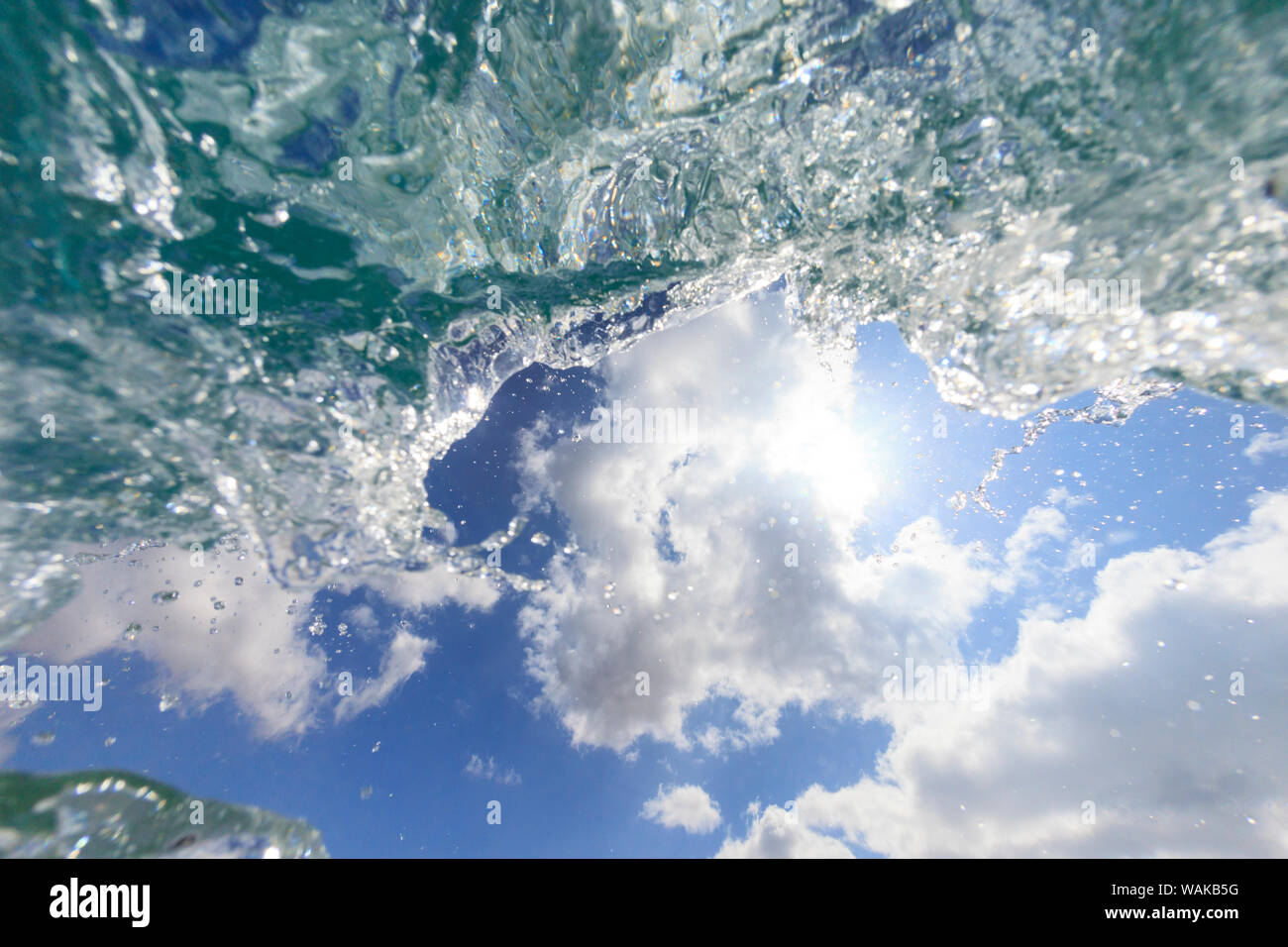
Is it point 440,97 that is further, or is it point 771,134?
point 771,134

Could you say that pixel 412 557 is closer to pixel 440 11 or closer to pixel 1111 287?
pixel 440 11

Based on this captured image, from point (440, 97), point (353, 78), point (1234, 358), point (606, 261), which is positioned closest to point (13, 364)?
point (353, 78)

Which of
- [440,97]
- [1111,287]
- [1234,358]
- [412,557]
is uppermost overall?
[440,97]
